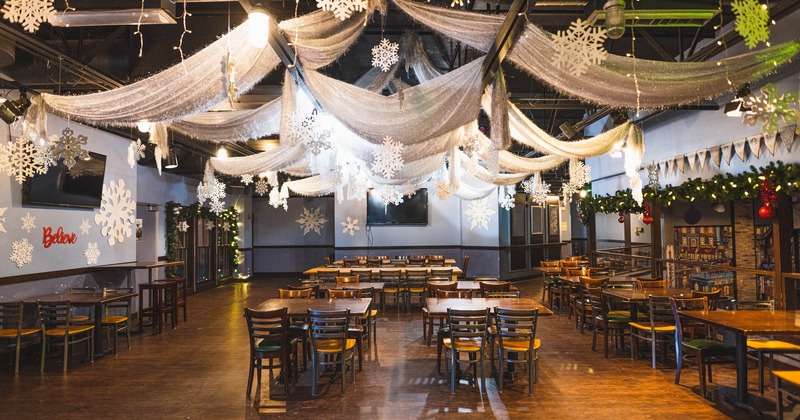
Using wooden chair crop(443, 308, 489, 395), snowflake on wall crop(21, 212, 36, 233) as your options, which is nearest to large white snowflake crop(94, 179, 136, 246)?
snowflake on wall crop(21, 212, 36, 233)

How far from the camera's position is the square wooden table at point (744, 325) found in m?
4.29

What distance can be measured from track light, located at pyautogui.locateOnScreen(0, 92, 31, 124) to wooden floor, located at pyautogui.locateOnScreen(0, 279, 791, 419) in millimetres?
3067

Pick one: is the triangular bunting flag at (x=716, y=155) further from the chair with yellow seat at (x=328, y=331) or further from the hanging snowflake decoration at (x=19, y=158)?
the hanging snowflake decoration at (x=19, y=158)

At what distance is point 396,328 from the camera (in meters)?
8.32

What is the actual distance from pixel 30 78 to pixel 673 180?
1059cm

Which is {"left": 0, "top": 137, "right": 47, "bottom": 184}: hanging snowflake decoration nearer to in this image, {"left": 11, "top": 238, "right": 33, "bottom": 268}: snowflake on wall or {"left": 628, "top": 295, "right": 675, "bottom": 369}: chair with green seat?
{"left": 11, "top": 238, "right": 33, "bottom": 268}: snowflake on wall

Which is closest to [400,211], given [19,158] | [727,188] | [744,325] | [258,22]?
[727,188]

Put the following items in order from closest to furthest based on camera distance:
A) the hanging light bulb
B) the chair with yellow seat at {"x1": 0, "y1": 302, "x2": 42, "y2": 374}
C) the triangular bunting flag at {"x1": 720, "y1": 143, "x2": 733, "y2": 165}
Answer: the hanging light bulb
the chair with yellow seat at {"x1": 0, "y1": 302, "x2": 42, "y2": 374}
the triangular bunting flag at {"x1": 720, "y1": 143, "x2": 733, "y2": 165}

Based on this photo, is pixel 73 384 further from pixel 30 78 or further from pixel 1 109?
pixel 30 78

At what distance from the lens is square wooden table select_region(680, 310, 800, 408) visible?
4.29 metres

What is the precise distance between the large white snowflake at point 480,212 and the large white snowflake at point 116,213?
8284 mm

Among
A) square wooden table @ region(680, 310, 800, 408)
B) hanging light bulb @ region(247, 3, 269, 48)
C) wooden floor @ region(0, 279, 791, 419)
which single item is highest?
hanging light bulb @ region(247, 3, 269, 48)

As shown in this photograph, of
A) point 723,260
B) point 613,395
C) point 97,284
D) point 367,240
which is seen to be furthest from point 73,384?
point 723,260

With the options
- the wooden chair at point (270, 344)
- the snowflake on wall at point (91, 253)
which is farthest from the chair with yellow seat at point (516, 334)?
the snowflake on wall at point (91, 253)
